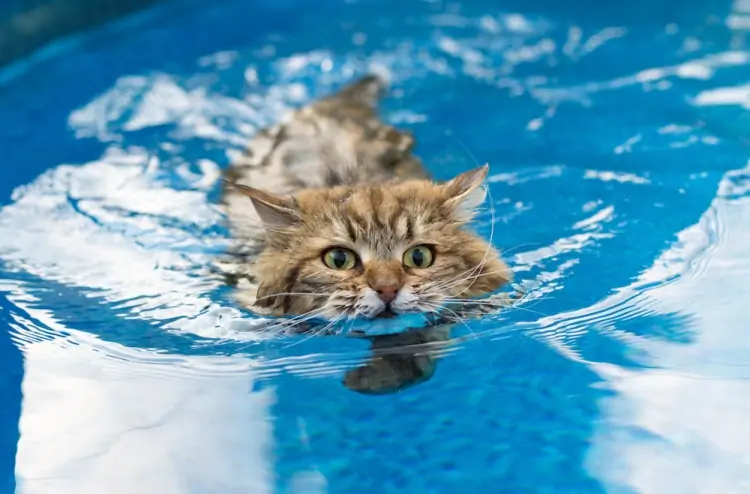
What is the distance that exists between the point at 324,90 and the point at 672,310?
8.82ft

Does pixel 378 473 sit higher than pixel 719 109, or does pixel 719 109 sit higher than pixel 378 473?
pixel 719 109

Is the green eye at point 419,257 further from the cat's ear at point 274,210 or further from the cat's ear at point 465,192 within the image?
the cat's ear at point 274,210

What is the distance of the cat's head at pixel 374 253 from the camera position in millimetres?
2275

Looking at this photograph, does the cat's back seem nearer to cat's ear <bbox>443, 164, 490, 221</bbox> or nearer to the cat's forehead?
the cat's forehead

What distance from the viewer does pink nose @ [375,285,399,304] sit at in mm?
2219

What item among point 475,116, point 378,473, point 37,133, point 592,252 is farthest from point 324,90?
point 378,473

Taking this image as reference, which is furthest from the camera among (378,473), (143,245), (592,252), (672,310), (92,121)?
(92,121)


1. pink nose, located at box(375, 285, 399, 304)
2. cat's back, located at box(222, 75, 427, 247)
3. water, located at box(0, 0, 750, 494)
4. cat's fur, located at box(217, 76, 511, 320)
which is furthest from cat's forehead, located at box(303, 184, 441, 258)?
cat's back, located at box(222, 75, 427, 247)

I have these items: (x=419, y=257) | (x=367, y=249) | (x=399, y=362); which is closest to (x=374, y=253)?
(x=367, y=249)

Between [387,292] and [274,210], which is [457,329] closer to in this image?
[387,292]

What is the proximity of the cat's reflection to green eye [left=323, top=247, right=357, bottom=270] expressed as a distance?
0.22 m

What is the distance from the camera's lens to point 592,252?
9.35 ft

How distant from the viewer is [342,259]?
2.40m

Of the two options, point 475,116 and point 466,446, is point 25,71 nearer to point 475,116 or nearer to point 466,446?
→ point 475,116
